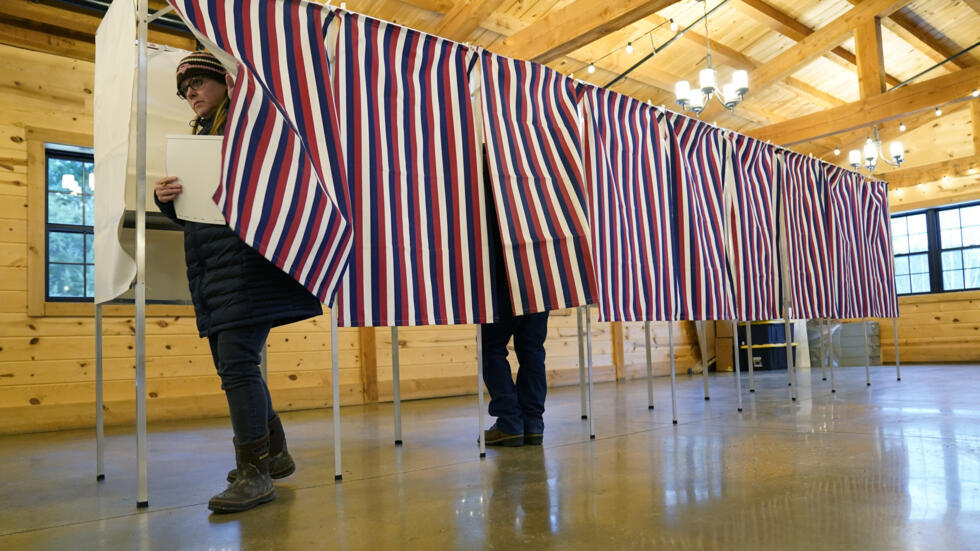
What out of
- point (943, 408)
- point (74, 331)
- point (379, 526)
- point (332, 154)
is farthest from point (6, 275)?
point (943, 408)

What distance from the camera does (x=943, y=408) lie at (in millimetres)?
3533

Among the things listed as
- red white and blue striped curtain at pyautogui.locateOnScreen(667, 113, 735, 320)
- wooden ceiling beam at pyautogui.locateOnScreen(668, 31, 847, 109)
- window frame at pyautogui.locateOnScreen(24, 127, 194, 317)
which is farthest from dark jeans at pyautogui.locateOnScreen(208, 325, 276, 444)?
wooden ceiling beam at pyautogui.locateOnScreen(668, 31, 847, 109)

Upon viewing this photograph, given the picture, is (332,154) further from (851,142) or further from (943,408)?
(851,142)

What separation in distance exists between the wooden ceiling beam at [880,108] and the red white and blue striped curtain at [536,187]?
536 cm

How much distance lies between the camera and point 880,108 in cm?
681

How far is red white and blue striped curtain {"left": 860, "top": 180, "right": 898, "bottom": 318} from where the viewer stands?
5207 millimetres

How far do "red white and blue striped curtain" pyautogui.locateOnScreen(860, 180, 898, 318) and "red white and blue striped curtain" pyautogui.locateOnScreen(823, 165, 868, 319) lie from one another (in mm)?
103

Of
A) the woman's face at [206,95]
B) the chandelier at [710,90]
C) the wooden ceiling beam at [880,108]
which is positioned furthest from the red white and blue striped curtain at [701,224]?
the wooden ceiling beam at [880,108]

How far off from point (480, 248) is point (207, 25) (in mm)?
1129

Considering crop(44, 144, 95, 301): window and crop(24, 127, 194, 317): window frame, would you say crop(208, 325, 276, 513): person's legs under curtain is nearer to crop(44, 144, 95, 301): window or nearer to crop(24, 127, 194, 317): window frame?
crop(24, 127, 194, 317): window frame

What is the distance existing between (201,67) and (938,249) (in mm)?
9974

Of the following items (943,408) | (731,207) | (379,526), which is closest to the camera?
(379,526)

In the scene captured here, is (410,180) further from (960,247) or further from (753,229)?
(960,247)

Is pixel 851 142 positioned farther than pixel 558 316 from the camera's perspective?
Yes
